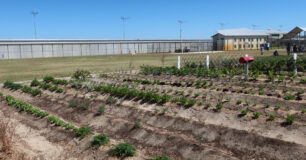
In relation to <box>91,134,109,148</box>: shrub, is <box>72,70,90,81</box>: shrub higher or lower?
higher

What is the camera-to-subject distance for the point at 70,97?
1090 centimetres

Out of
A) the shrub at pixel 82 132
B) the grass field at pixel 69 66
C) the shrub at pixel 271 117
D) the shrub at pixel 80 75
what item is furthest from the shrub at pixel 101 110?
the grass field at pixel 69 66

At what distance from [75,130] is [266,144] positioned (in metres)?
4.48

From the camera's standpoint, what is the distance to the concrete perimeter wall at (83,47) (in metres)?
50.2

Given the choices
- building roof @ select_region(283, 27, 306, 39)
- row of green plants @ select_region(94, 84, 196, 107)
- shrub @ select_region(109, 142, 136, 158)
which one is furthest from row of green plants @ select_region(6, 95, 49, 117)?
building roof @ select_region(283, 27, 306, 39)

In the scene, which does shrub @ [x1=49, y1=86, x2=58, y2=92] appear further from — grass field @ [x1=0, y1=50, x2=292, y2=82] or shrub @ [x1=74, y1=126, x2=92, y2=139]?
shrub @ [x1=74, y1=126, x2=92, y2=139]

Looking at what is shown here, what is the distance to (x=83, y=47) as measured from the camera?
57.8m

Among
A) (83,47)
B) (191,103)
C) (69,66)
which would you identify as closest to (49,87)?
(191,103)

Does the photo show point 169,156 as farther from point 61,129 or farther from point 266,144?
point 61,129

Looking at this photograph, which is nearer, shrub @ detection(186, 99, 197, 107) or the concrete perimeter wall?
shrub @ detection(186, 99, 197, 107)

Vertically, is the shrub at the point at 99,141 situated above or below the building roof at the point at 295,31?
below

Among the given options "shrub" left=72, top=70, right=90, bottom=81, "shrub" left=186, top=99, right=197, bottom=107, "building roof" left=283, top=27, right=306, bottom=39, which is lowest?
"shrub" left=186, top=99, right=197, bottom=107

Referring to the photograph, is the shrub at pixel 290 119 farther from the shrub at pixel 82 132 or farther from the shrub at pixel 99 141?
the shrub at pixel 82 132

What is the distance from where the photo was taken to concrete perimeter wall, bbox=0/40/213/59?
1976 inches
